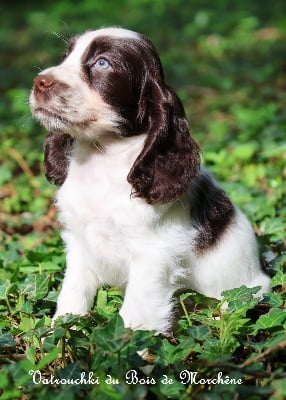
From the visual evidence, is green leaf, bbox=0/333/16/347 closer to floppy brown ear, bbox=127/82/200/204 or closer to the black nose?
floppy brown ear, bbox=127/82/200/204

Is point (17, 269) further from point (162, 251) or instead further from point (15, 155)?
point (15, 155)

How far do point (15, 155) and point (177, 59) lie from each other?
16.4 ft

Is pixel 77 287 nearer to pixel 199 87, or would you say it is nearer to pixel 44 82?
pixel 44 82

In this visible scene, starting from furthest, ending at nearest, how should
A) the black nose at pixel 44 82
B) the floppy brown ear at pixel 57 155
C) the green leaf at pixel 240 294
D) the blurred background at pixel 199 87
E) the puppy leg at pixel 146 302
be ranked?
the blurred background at pixel 199 87 → the floppy brown ear at pixel 57 155 → the puppy leg at pixel 146 302 → the green leaf at pixel 240 294 → the black nose at pixel 44 82

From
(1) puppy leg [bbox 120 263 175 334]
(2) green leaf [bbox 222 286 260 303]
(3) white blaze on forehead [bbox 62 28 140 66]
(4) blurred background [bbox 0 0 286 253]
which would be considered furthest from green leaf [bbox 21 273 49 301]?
(3) white blaze on forehead [bbox 62 28 140 66]

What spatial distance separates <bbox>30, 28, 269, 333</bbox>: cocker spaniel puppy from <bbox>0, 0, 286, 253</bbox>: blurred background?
17.1 inches

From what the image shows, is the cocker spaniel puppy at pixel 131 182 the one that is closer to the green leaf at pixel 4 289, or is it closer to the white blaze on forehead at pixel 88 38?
the white blaze on forehead at pixel 88 38

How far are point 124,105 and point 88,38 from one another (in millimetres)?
413

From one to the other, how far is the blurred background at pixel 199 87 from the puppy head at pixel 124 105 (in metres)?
0.39

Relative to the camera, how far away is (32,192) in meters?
6.77

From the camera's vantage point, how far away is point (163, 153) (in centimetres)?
391

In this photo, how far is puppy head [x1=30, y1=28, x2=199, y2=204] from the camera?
3.75 m

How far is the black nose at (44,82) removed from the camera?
3.70 metres

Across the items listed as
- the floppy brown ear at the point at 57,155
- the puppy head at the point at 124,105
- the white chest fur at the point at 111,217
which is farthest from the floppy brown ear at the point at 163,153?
the floppy brown ear at the point at 57,155
